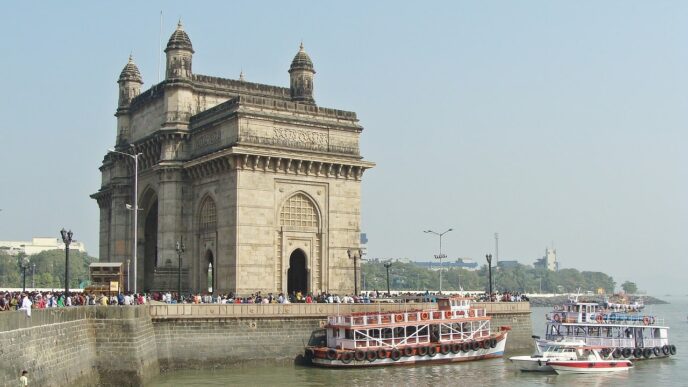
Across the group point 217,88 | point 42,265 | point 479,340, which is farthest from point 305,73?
point 42,265

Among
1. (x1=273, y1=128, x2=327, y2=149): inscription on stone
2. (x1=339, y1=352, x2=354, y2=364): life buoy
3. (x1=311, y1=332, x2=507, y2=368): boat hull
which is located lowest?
(x1=311, y1=332, x2=507, y2=368): boat hull

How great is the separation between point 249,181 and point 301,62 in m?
12.6

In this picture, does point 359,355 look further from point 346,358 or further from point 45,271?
point 45,271

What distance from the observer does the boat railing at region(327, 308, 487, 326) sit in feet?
142

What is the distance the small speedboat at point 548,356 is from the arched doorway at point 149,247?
1131 inches

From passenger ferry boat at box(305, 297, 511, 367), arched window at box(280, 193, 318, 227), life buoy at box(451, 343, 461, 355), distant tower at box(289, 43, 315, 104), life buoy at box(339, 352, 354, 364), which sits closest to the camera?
life buoy at box(339, 352, 354, 364)

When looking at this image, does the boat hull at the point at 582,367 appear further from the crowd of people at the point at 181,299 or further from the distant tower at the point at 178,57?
the distant tower at the point at 178,57

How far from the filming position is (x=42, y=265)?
148500mm

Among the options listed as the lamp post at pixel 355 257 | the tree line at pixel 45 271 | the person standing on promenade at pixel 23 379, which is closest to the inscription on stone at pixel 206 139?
the lamp post at pixel 355 257

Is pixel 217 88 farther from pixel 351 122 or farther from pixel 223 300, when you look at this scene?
pixel 223 300

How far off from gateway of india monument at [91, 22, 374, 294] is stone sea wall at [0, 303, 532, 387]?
7051 millimetres

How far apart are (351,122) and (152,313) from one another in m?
20.6

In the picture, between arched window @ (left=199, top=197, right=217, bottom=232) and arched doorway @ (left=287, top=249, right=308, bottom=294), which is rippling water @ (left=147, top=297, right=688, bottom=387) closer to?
arched doorway @ (left=287, top=249, right=308, bottom=294)

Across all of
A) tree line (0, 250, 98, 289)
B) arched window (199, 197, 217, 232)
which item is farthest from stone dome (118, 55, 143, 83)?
tree line (0, 250, 98, 289)
